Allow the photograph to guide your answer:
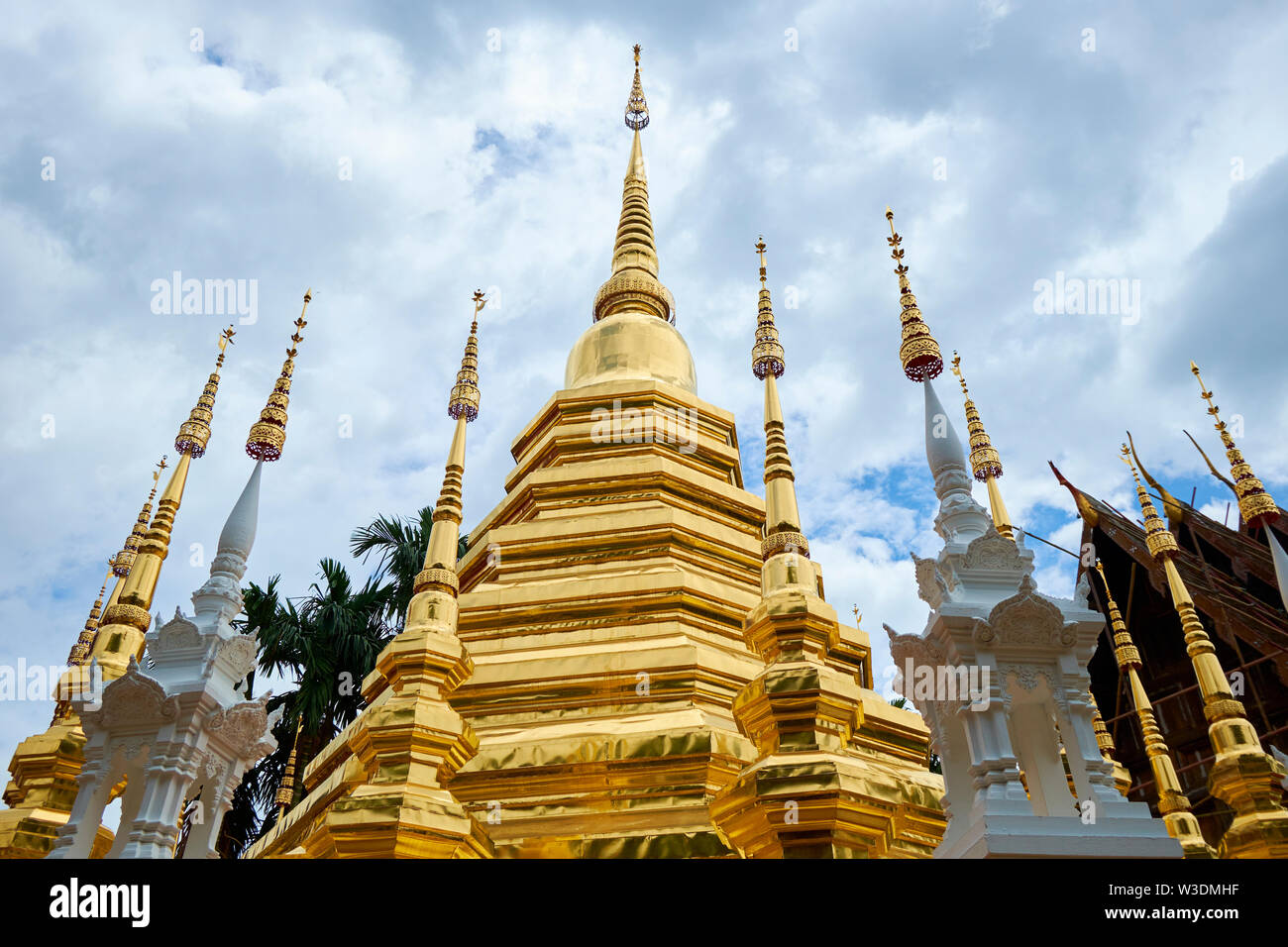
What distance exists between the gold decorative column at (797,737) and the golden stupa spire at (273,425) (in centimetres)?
497

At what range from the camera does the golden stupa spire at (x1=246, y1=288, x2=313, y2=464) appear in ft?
28.1

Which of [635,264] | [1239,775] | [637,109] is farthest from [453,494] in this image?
[637,109]

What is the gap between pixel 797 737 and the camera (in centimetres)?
489

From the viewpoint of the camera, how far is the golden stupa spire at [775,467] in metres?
5.73

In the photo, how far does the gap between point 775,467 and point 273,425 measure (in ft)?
16.8

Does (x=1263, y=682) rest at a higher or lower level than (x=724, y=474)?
lower

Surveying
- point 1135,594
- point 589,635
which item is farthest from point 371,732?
point 1135,594

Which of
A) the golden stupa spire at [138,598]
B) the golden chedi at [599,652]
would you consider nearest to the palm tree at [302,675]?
the golden chedi at [599,652]

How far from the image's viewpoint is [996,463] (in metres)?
7.58

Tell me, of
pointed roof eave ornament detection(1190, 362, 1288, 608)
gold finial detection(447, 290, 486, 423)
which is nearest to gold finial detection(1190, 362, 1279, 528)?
pointed roof eave ornament detection(1190, 362, 1288, 608)

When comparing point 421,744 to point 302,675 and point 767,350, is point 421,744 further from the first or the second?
point 302,675

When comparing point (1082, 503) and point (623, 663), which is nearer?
point (623, 663)
